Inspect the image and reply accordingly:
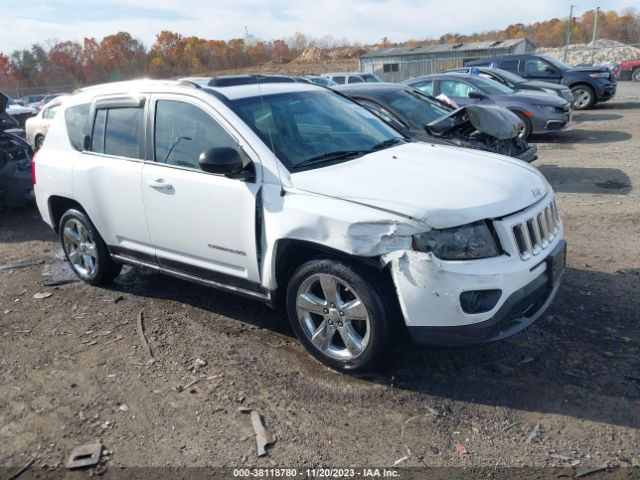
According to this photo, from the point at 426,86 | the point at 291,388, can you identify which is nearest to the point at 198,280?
the point at 291,388

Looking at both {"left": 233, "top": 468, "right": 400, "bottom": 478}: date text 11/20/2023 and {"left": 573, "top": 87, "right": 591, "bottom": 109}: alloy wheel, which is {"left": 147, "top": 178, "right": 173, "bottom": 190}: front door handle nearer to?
{"left": 233, "top": 468, "right": 400, "bottom": 478}: date text 11/20/2023

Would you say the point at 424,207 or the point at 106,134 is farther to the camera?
the point at 106,134

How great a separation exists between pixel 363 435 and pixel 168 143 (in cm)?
256

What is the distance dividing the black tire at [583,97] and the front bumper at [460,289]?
1726cm

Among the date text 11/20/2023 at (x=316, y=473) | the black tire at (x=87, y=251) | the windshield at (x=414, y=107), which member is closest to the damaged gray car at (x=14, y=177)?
the black tire at (x=87, y=251)

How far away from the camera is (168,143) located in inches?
171

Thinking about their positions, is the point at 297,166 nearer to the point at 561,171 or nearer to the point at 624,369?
the point at 624,369

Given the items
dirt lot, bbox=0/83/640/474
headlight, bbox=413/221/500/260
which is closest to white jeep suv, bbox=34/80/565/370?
headlight, bbox=413/221/500/260

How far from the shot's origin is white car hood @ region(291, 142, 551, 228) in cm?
323

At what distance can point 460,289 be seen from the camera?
10.3 ft

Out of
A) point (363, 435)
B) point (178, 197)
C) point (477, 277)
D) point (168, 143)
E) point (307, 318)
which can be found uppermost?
point (168, 143)

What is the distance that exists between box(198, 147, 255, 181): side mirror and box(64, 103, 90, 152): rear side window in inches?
76.2

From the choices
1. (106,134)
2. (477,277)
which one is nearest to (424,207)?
(477,277)

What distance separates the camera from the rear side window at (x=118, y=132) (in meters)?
4.57
